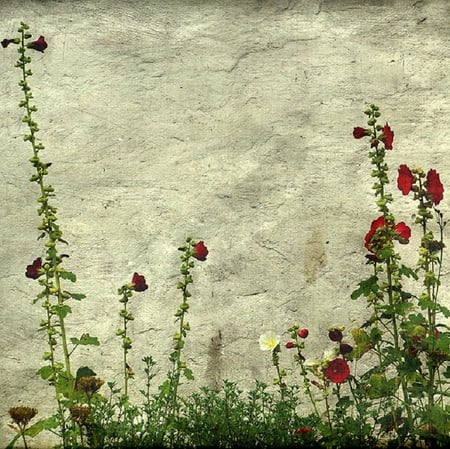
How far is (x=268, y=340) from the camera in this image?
129 inches

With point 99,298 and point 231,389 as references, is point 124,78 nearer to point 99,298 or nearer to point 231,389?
point 99,298

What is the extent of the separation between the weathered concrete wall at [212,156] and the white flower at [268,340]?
0.24 m

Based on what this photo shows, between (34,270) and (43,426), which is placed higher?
(34,270)

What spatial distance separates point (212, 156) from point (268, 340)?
93 centimetres

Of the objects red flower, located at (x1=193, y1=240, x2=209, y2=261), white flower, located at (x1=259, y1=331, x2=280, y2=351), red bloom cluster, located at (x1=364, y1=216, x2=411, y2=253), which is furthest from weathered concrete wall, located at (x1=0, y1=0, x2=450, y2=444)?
red bloom cluster, located at (x1=364, y1=216, x2=411, y2=253)

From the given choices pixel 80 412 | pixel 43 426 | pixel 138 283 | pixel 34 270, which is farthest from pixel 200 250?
pixel 43 426

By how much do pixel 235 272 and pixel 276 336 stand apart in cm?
43

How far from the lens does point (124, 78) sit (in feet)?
12.7

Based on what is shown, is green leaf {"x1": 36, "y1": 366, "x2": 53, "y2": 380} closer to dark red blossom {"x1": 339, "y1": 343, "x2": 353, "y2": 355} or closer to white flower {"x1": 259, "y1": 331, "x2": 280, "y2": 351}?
white flower {"x1": 259, "y1": 331, "x2": 280, "y2": 351}

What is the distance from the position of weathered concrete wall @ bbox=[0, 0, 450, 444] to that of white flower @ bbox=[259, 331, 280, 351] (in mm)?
245

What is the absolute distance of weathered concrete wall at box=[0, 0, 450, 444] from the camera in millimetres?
3543

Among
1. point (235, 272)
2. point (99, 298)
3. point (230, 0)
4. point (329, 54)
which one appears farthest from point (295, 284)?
point (230, 0)

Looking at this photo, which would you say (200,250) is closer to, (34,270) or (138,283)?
(138,283)

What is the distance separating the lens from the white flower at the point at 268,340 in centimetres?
325
